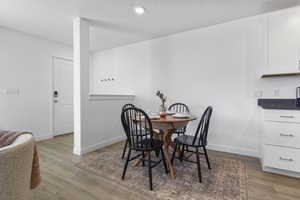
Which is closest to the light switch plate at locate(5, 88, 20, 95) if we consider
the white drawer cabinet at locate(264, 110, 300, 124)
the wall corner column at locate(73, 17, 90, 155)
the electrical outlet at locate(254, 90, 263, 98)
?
the wall corner column at locate(73, 17, 90, 155)

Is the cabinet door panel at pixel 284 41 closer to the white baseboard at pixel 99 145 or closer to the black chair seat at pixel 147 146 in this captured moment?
the black chair seat at pixel 147 146

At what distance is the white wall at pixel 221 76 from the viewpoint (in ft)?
8.29

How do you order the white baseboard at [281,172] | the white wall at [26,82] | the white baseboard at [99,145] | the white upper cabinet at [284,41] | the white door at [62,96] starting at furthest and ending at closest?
the white door at [62,96], the white wall at [26,82], the white baseboard at [99,145], the white upper cabinet at [284,41], the white baseboard at [281,172]

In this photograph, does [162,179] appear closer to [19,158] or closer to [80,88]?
Answer: [19,158]

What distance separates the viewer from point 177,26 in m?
2.90

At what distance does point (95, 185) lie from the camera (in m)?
1.75

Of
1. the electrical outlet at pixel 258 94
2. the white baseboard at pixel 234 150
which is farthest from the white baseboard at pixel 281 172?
the electrical outlet at pixel 258 94

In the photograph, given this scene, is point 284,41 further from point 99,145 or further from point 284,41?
point 99,145

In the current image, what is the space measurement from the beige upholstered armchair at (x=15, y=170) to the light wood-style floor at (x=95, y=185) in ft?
2.92

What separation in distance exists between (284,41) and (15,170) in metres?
3.12

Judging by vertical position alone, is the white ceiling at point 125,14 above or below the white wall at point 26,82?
above

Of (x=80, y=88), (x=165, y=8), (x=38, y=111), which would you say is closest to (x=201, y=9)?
(x=165, y=8)

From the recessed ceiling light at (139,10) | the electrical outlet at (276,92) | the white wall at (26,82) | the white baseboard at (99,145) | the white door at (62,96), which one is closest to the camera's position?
the recessed ceiling light at (139,10)

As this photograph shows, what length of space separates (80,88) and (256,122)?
3.01 meters
